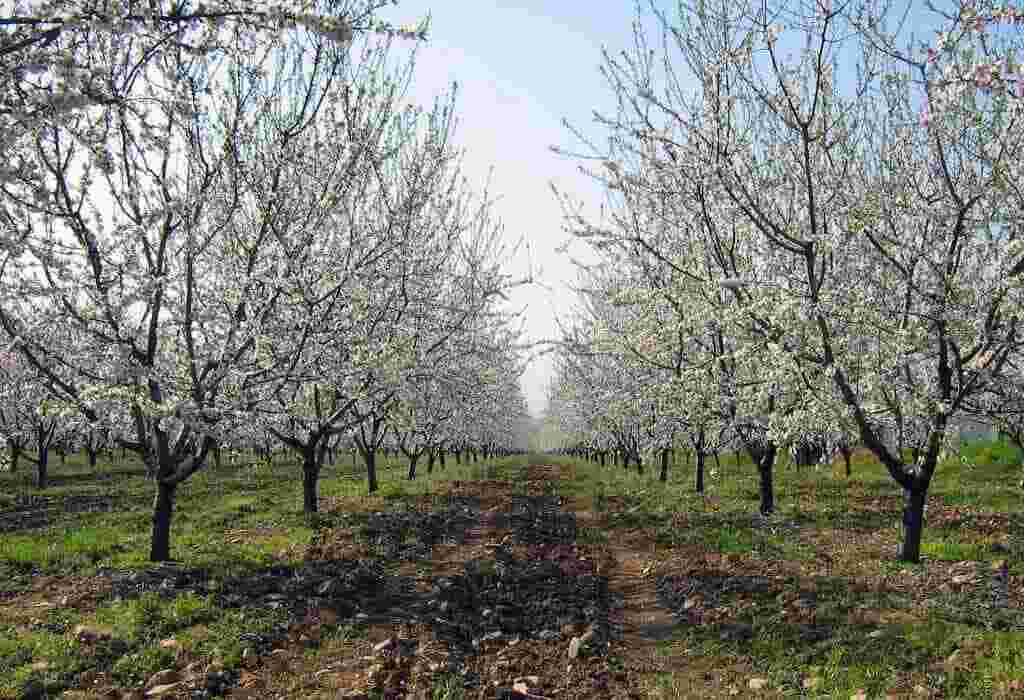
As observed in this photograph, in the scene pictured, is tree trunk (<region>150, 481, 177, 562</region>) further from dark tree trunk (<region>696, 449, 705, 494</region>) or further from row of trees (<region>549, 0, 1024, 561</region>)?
dark tree trunk (<region>696, 449, 705, 494</region>)

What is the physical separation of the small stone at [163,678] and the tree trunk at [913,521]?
9.69m

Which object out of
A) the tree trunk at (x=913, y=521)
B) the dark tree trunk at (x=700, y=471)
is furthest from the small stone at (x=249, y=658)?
the dark tree trunk at (x=700, y=471)

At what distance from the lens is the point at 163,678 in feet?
21.4

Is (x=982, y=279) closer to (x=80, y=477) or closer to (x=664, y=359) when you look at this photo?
(x=664, y=359)

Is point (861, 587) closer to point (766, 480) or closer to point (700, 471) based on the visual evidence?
point (766, 480)

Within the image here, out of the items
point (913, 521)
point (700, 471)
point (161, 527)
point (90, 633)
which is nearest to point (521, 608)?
point (90, 633)

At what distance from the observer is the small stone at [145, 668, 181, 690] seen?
6.42m

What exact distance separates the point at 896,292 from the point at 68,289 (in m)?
11.9

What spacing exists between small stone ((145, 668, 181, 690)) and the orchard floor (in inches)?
1.6

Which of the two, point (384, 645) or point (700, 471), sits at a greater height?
point (700, 471)

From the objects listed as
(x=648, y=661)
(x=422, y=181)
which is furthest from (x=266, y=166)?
(x=648, y=661)

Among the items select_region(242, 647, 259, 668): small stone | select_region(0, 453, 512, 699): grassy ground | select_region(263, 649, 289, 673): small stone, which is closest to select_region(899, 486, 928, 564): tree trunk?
select_region(0, 453, 512, 699): grassy ground

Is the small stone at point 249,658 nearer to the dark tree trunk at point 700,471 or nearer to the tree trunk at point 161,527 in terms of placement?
the tree trunk at point 161,527

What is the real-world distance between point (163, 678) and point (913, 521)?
999 cm
